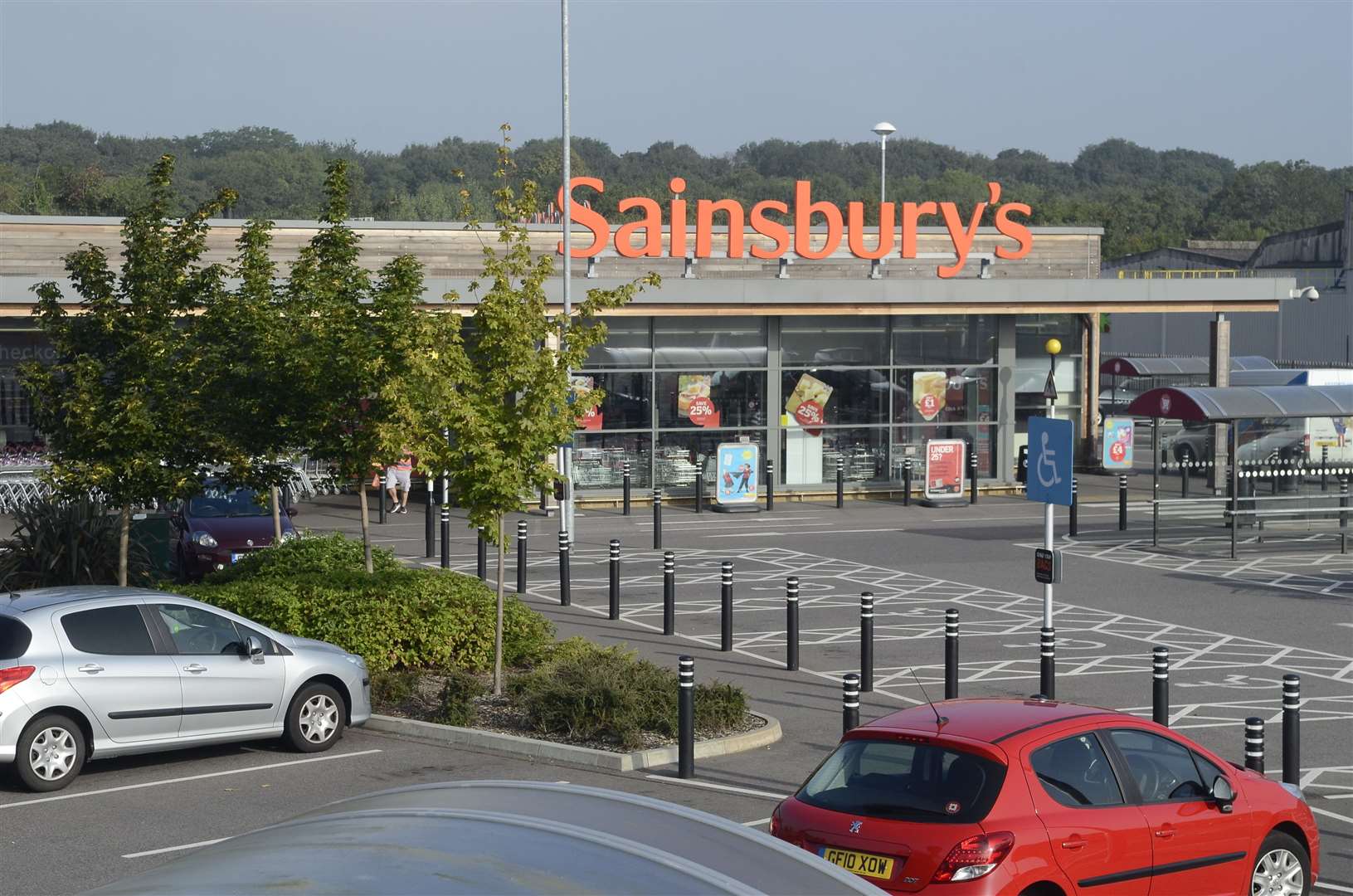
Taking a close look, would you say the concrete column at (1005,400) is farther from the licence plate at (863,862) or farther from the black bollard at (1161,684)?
the licence plate at (863,862)

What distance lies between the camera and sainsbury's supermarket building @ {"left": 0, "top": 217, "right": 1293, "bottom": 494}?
32281 mm

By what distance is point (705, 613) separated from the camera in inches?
765

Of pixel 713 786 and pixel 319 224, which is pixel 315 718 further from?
pixel 319 224

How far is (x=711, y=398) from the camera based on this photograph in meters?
33.4

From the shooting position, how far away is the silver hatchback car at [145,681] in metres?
10.9

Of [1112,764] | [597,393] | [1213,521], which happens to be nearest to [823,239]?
[1213,521]

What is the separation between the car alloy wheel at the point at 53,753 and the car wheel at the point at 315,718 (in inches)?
71.5

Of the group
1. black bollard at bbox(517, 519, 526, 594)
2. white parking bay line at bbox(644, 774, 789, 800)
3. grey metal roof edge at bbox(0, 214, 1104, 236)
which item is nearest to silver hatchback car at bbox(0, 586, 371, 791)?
white parking bay line at bbox(644, 774, 789, 800)

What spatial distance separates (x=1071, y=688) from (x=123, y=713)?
9.07 metres

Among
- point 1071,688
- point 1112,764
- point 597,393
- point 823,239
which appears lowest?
point 1071,688

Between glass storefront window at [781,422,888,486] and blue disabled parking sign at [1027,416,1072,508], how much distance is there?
18.3 meters

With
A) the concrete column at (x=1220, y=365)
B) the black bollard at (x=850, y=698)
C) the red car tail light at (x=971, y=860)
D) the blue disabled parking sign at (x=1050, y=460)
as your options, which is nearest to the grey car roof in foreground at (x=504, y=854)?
the red car tail light at (x=971, y=860)

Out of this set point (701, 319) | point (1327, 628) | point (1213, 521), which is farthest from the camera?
point (701, 319)

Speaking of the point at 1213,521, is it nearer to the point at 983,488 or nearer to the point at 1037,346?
the point at 983,488
